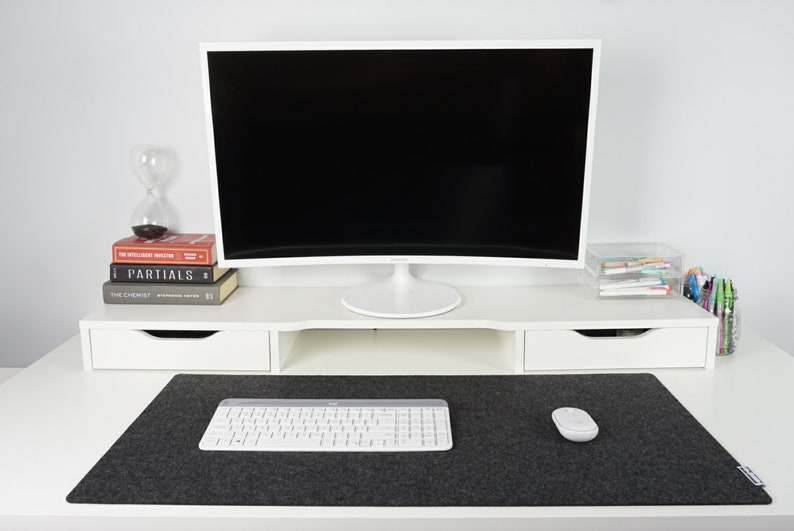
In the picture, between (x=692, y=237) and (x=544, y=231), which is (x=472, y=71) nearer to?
(x=544, y=231)

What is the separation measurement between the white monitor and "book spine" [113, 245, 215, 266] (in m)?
0.05

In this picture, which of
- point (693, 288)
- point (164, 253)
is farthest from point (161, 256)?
point (693, 288)

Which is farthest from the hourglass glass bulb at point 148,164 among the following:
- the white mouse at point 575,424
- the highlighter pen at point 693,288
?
the highlighter pen at point 693,288

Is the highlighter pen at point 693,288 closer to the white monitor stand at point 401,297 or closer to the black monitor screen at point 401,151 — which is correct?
the black monitor screen at point 401,151

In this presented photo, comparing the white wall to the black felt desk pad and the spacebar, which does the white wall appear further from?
the spacebar

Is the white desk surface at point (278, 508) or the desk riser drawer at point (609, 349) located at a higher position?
the desk riser drawer at point (609, 349)

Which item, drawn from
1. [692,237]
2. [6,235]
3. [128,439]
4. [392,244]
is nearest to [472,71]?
[392,244]

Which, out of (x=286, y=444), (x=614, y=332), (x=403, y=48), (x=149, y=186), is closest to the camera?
(x=286, y=444)

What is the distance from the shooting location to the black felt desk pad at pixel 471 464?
962mm

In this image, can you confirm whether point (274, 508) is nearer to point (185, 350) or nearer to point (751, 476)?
point (185, 350)

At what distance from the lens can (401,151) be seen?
145cm

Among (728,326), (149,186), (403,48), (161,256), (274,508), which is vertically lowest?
(274,508)

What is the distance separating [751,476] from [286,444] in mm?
691

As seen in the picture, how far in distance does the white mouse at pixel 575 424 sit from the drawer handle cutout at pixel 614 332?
33 centimetres
